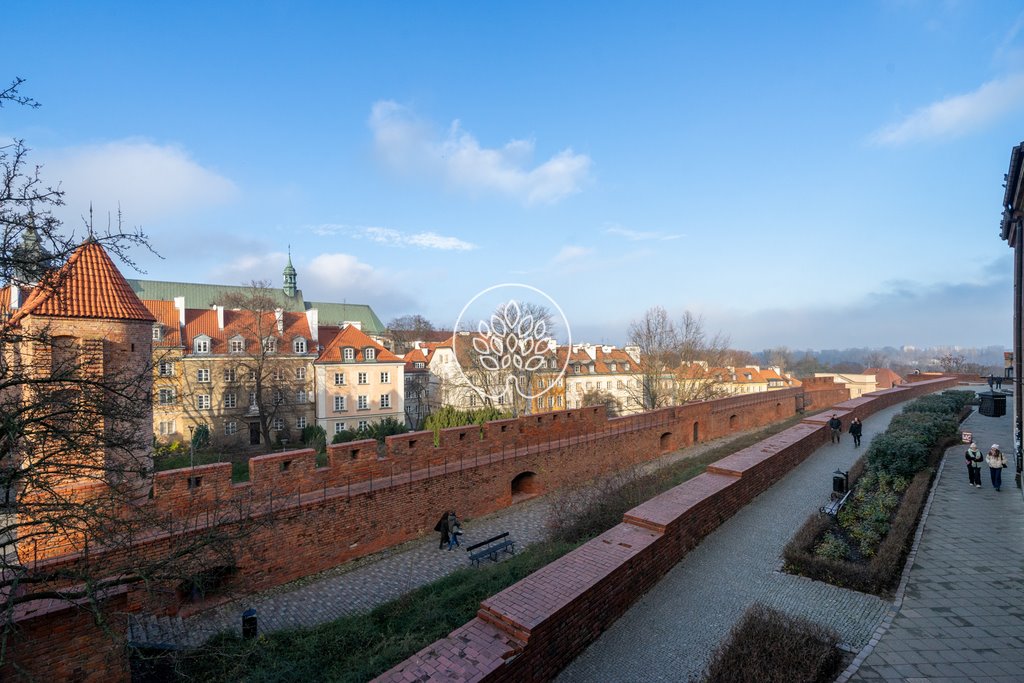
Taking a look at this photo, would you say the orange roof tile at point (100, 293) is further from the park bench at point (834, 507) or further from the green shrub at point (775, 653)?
the park bench at point (834, 507)

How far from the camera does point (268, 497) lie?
9195 mm

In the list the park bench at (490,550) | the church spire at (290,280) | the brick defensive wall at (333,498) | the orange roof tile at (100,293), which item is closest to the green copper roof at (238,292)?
the church spire at (290,280)

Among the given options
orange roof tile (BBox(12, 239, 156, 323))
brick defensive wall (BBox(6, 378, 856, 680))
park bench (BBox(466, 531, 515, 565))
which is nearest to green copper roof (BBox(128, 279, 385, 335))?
orange roof tile (BBox(12, 239, 156, 323))

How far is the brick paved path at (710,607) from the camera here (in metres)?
4.72

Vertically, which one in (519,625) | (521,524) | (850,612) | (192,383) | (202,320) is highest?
(202,320)

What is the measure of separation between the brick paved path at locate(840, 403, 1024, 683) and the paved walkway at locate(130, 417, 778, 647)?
21.6ft

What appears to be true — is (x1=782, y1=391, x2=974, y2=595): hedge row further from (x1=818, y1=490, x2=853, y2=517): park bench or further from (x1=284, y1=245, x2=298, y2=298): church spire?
(x1=284, y1=245, x2=298, y2=298): church spire

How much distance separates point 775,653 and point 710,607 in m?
1.41

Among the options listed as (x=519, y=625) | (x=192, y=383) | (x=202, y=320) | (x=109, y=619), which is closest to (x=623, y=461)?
(x=519, y=625)

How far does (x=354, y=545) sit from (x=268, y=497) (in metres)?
2.02

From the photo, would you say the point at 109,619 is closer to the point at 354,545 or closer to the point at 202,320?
the point at 354,545

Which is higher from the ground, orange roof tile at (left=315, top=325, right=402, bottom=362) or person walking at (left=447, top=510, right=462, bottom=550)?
orange roof tile at (left=315, top=325, right=402, bottom=362)

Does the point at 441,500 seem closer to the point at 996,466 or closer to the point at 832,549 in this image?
the point at 832,549

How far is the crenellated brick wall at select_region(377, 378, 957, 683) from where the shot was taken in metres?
4.06
